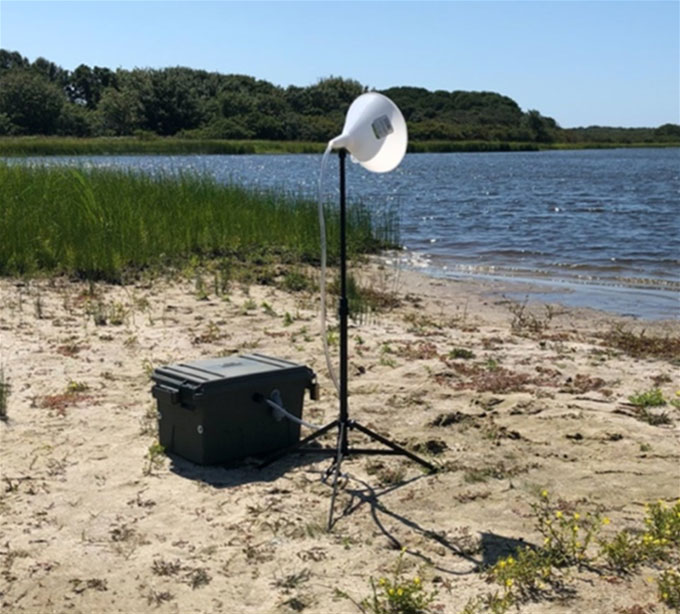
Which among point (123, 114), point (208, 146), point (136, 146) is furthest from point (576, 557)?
point (123, 114)

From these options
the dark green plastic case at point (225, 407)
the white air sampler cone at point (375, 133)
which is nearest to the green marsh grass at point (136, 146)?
the dark green plastic case at point (225, 407)

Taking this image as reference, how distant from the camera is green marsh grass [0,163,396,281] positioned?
8953 mm

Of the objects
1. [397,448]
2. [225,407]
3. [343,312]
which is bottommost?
[397,448]

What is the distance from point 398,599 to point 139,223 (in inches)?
307

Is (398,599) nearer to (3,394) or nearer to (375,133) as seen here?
(375,133)

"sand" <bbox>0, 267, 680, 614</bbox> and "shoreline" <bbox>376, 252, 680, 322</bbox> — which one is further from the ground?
"sand" <bbox>0, 267, 680, 614</bbox>

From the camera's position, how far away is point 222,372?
4105 millimetres

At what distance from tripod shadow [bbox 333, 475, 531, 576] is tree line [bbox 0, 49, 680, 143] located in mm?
59370

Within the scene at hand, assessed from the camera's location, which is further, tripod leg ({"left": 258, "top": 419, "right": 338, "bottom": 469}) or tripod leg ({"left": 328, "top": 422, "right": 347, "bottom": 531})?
tripod leg ({"left": 258, "top": 419, "right": 338, "bottom": 469})

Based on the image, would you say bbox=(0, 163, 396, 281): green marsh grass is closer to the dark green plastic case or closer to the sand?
the sand

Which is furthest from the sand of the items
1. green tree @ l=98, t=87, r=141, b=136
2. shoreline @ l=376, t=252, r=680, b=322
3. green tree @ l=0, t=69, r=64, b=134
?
green tree @ l=98, t=87, r=141, b=136

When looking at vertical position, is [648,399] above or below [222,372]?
below

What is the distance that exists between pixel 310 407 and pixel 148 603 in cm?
212

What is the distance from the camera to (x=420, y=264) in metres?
12.8
